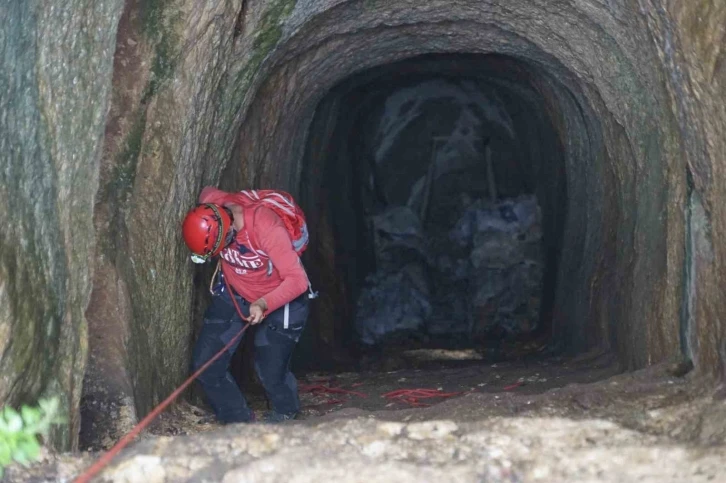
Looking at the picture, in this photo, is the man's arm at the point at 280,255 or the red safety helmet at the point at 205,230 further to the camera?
the man's arm at the point at 280,255

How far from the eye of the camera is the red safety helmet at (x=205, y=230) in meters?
4.34

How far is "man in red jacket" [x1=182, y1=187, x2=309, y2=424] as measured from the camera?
4.45 metres

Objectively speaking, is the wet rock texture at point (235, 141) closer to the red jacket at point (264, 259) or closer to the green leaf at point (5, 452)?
the green leaf at point (5, 452)

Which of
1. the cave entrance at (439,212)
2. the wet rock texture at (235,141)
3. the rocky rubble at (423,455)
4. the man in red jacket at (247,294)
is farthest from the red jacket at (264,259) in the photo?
the cave entrance at (439,212)

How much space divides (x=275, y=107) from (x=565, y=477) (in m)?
4.45

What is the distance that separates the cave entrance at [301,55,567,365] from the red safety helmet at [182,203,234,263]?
5.10 metres

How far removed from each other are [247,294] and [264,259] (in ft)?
0.90

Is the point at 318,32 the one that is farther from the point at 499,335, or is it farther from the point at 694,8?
the point at 499,335

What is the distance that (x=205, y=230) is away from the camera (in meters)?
4.35

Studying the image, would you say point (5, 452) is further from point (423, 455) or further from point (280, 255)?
point (280, 255)

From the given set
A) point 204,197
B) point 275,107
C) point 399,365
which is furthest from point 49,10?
point 399,365

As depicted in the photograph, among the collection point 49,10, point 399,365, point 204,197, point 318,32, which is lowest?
point 399,365

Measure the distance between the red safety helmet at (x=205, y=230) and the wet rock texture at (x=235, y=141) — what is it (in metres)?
0.22

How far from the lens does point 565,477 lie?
2660 millimetres
